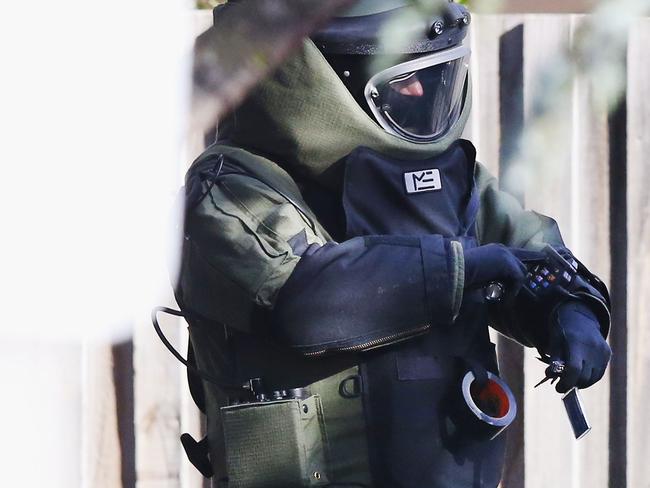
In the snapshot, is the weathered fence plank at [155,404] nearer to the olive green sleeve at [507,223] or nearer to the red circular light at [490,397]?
the olive green sleeve at [507,223]

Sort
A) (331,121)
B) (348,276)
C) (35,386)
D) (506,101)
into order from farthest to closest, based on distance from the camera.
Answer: (506,101) → (35,386) → (331,121) → (348,276)

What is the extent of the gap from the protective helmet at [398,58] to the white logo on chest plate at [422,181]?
63 millimetres

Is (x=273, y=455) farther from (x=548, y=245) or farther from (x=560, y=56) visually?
(x=560, y=56)

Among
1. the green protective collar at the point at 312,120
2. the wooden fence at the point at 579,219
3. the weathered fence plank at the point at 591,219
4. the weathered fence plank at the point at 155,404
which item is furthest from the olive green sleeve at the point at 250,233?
the weathered fence plank at the point at 591,219

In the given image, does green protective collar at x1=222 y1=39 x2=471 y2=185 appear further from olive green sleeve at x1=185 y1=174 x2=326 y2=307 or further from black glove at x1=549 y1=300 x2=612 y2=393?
black glove at x1=549 y1=300 x2=612 y2=393

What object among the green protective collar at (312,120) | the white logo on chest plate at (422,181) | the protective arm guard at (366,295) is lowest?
the protective arm guard at (366,295)

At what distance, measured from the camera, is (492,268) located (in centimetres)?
212

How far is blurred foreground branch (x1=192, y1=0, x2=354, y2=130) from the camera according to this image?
2.27 meters

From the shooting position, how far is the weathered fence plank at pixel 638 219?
3.52m

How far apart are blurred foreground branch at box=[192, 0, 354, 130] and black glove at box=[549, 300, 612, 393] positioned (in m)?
0.71

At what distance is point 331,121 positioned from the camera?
7.41 ft

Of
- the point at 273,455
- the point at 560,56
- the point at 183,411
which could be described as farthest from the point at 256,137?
the point at 560,56

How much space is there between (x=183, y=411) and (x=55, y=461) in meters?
0.35

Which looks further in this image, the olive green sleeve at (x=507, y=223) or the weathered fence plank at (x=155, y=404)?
the weathered fence plank at (x=155, y=404)
